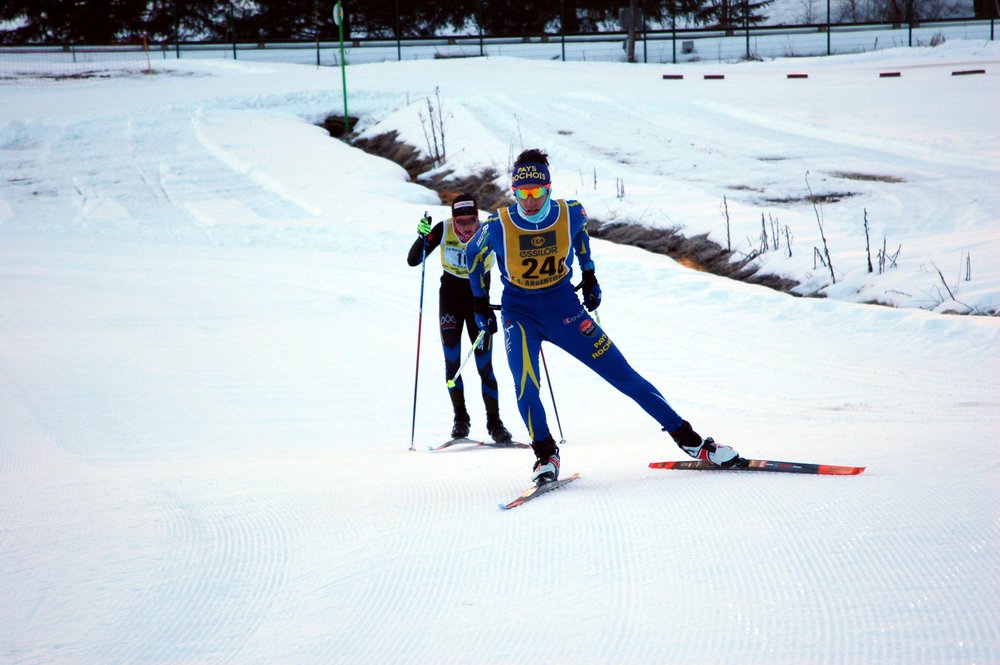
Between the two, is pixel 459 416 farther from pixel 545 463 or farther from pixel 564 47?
pixel 564 47

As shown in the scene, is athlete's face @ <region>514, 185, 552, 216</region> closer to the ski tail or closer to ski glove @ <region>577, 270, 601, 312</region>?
ski glove @ <region>577, 270, 601, 312</region>

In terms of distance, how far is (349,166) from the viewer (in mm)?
20812

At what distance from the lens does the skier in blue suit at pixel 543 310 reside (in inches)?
202

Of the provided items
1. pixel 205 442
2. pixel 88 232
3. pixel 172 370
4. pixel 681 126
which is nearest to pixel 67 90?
pixel 88 232

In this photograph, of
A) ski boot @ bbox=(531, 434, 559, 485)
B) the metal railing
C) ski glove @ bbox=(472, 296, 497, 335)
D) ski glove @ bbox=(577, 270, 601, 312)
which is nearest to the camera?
ski boot @ bbox=(531, 434, 559, 485)

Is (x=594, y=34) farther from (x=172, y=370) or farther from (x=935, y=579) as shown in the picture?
(x=935, y=579)

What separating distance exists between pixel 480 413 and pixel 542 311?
3.66 meters

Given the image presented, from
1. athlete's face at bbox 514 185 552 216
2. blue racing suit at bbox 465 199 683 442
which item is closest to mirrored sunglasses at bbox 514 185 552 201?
athlete's face at bbox 514 185 552 216

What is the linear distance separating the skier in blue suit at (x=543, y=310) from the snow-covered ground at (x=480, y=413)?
0.33 metres

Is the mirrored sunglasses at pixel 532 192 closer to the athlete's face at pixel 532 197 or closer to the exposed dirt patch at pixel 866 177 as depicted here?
the athlete's face at pixel 532 197

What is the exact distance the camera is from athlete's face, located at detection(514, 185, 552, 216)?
202 inches

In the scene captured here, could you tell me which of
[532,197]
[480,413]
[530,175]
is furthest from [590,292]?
[480,413]

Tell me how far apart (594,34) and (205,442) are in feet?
111

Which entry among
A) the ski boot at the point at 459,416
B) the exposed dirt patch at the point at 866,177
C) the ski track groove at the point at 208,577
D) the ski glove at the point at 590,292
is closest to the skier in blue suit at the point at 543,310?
the ski glove at the point at 590,292
